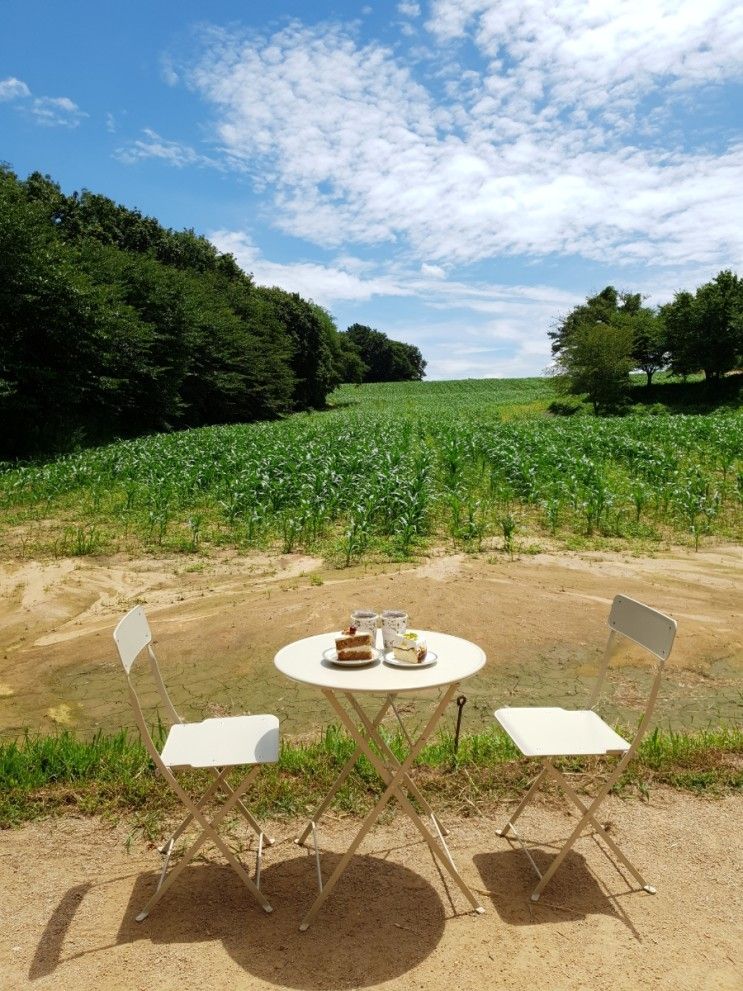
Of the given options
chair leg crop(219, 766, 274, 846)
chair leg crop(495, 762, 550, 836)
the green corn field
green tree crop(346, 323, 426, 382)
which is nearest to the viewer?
chair leg crop(219, 766, 274, 846)

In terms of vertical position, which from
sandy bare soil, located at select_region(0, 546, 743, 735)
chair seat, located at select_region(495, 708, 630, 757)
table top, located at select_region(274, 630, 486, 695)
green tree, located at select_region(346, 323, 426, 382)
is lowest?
sandy bare soil, located at select_region(0, 546, 743, 735)

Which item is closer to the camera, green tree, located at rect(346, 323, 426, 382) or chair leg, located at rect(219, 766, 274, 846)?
chair leg, located at rect(219, 766, 274, 846)

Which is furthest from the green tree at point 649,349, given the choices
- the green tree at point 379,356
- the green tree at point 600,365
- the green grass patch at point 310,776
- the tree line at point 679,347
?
the green tree at point 379,356

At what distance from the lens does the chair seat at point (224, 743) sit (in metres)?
2.93

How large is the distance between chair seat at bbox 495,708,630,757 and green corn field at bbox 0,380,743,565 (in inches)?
236

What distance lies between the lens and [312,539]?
10.4 m

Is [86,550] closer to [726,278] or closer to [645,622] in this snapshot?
[645,622]

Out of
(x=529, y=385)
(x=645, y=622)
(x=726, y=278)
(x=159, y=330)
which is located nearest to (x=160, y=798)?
(x=645, y=622)

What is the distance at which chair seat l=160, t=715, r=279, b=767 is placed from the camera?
293 cm

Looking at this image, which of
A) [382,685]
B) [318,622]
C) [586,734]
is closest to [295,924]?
[382,685]

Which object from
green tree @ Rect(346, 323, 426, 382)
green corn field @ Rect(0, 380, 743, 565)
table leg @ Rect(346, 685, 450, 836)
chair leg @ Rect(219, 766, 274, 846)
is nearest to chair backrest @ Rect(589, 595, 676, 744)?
table leg @ Rect(346, 685, 450, 836)

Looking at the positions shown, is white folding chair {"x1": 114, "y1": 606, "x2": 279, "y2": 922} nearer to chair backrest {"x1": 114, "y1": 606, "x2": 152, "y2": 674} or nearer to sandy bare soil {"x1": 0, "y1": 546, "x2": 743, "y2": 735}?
chair backrest {"x1": 114, "y1": 606, "x2": 152, "y2": 674}

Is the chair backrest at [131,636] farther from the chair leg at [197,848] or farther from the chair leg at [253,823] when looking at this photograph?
the chair leg at [253,823]

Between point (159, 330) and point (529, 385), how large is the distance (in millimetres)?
54489
